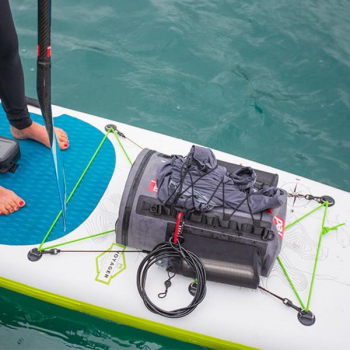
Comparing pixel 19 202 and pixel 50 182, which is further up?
pixel 50 182

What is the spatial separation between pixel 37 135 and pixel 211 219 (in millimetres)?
1384

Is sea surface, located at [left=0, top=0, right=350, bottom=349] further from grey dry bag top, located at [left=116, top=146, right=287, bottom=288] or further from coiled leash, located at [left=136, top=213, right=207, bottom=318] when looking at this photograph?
coiled leash, located at [left=136, top=213, right=207, bottom=318]

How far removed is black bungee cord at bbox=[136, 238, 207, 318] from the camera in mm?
2416

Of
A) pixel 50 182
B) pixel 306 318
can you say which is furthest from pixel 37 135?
pixel 306 318

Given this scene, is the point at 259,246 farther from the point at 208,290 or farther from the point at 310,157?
the point at 310,157

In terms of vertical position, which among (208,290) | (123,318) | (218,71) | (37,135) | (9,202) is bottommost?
(123,318)

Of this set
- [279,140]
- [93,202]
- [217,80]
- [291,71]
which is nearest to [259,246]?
[93,202]

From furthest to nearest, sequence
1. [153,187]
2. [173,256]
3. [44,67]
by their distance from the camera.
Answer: [153,187]
[173,256]
[44,67]

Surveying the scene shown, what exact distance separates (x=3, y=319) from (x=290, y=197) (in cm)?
194

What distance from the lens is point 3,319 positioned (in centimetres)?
289

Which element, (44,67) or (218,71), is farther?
(218,71)

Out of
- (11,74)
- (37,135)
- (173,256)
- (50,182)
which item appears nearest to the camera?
(173,256)

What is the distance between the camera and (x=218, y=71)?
458cm

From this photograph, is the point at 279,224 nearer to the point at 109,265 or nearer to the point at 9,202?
the point at 109,265
